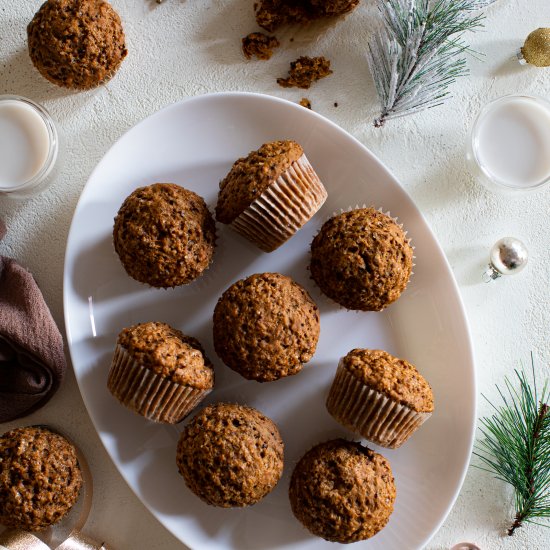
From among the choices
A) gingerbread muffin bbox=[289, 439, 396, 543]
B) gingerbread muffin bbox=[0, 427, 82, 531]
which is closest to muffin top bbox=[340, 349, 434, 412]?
gingerbread muffin bbox=[289, 439, 396, 543]

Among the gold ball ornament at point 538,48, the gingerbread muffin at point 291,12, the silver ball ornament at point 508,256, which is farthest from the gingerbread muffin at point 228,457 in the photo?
the gold ball ornament at point 538,48

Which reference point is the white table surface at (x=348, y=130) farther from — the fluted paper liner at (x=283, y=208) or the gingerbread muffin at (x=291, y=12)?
the fluted paper liner at (x=283, y=208)

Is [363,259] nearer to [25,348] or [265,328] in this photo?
[265,328]

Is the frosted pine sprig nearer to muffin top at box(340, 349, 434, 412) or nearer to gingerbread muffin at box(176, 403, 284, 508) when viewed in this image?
muffin top at box(340, 349, 434, 412)

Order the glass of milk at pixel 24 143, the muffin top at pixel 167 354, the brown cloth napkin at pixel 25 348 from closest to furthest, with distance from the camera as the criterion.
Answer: the muffin top at pixel 167 354 → the brown cloth napkin at pixel 25 348 → the glass of milk at pixel 24 143

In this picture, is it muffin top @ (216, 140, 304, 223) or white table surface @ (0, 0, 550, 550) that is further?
white table surface @ (0, 0, 550, 550)

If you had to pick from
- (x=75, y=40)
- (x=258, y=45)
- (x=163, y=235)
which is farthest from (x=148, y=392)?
(x=258, y=45)
